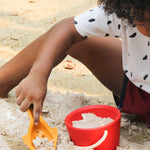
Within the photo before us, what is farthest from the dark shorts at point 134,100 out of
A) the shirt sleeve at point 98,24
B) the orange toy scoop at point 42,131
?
the orange toy scoop at point 42,131

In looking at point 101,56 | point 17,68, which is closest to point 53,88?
point 17,68

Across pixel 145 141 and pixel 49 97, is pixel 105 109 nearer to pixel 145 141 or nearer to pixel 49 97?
pixel 145 141

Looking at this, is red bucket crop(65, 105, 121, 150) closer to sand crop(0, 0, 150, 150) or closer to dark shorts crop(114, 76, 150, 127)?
sand crop(0, 0, 150, 150)

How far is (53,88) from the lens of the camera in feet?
6.37

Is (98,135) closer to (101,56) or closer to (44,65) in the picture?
(44,65)

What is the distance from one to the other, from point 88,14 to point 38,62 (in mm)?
271

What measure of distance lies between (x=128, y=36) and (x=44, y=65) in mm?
329

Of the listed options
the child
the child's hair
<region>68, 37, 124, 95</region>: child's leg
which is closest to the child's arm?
the child

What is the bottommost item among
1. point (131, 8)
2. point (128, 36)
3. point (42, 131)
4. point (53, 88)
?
point (53, 88)

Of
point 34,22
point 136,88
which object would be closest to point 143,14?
point 136,88

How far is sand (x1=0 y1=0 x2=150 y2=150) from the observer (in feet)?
4.56

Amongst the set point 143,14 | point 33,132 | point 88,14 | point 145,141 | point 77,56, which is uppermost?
point 143,14

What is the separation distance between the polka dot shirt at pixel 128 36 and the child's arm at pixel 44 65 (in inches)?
1.8

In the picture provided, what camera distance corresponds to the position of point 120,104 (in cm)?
146
